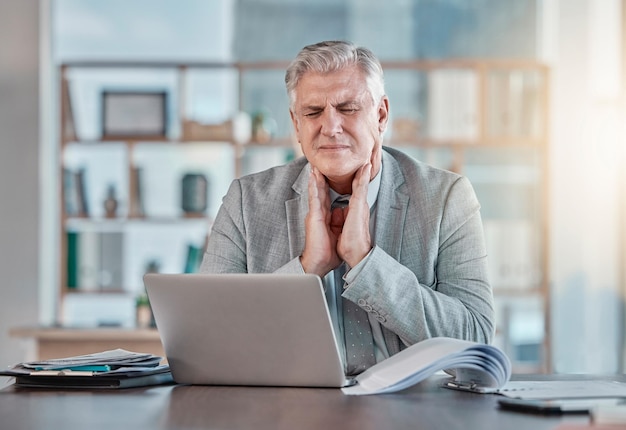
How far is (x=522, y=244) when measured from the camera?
18.3ft

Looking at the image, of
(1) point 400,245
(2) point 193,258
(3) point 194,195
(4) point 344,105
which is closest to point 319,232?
(1) point 400,245

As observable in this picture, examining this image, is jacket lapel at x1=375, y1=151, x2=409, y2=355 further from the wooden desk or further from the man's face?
the wooden desk

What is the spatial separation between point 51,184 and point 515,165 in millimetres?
2633

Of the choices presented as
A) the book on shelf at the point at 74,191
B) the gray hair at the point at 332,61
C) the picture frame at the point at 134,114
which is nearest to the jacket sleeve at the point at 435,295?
the gray hair at the point at 332,61

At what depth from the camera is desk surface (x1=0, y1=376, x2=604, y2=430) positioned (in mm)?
1374

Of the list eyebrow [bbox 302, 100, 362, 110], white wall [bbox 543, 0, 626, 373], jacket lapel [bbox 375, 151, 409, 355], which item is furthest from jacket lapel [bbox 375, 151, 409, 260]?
white wall [bbox 543, 0, 626, 373]

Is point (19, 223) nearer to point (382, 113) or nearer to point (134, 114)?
point (134, 114)

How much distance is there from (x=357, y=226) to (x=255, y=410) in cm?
76

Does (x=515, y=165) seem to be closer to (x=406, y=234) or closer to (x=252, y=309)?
(x=406, y=234)

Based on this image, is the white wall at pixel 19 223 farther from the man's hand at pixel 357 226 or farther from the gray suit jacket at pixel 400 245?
the man's hand at pixel 357 226

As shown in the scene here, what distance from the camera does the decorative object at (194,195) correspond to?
5.52 m

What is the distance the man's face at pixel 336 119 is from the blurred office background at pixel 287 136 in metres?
3.20

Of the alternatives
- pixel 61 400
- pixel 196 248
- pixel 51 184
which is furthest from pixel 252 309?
pixel 51 184

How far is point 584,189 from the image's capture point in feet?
19.2
